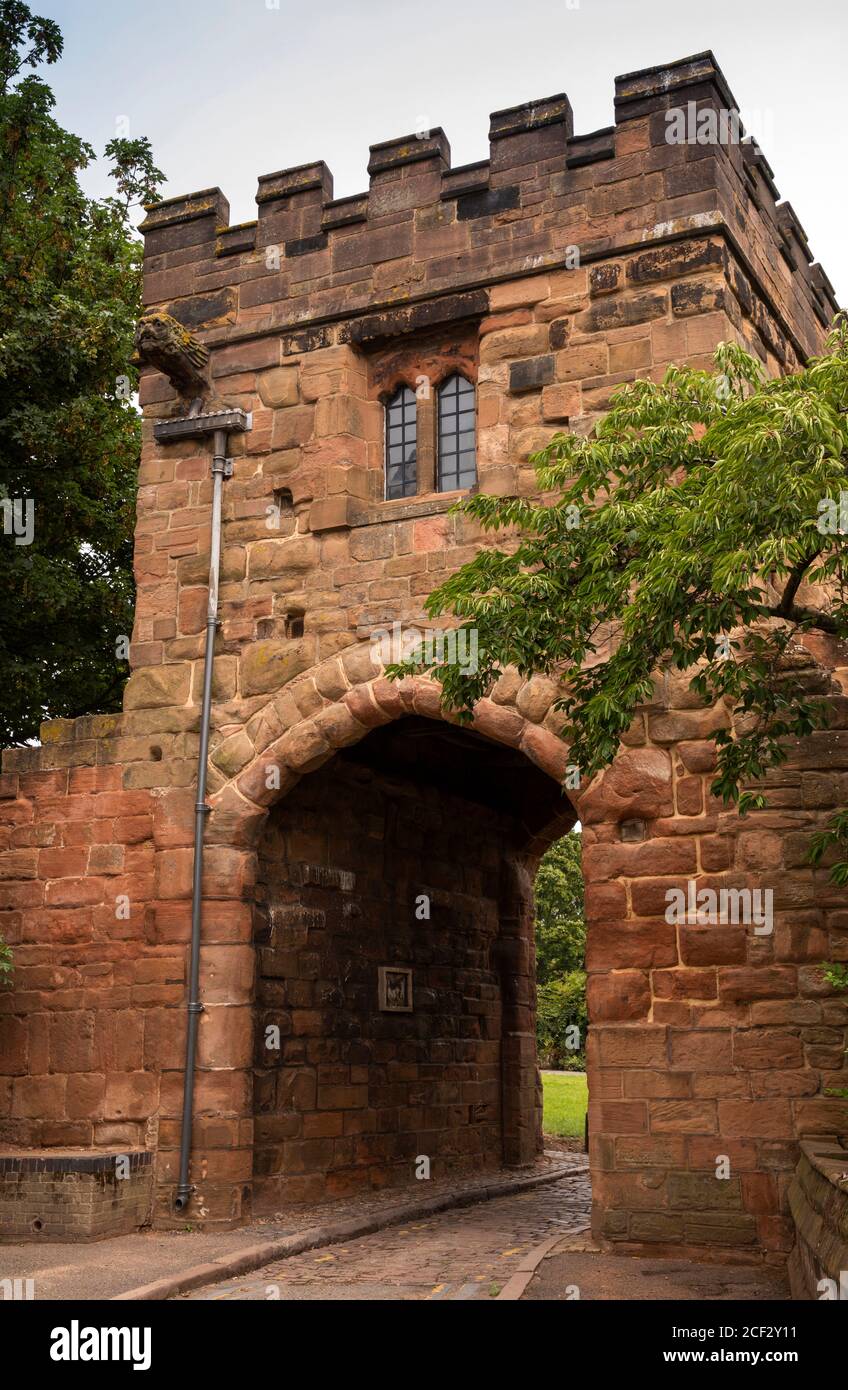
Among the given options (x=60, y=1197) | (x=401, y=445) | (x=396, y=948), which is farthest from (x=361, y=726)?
(x=60, y=1197)

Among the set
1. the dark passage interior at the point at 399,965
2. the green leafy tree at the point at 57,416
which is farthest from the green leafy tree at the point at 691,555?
the green leafy tree at the point at 57,416

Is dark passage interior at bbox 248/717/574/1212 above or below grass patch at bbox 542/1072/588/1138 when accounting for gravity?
above

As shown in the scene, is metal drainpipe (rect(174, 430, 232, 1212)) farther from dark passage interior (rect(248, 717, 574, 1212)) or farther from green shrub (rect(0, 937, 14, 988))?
green shrub (rect(0, 937, 14, 988))

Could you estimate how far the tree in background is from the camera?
28.4m

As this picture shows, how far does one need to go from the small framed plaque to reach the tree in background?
15359 millimetres

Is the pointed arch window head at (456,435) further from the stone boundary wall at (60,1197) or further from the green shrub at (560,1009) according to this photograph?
the green shrub at (560,1009)

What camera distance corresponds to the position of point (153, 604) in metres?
10.6

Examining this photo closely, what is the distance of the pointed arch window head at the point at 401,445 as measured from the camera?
10.3 meters

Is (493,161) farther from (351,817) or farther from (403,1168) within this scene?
(403,1168)

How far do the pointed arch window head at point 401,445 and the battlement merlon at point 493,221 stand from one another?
693mm

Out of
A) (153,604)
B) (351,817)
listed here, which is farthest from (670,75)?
(351,817)

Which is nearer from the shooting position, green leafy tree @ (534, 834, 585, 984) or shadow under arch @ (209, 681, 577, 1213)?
shadow under arch @ (209, 681, 577, 1213)

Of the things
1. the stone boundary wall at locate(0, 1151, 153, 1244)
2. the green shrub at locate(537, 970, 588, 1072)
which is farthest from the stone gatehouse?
the green shrub at locate(537, 970, 588, 1072)

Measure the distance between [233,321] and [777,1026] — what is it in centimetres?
637
